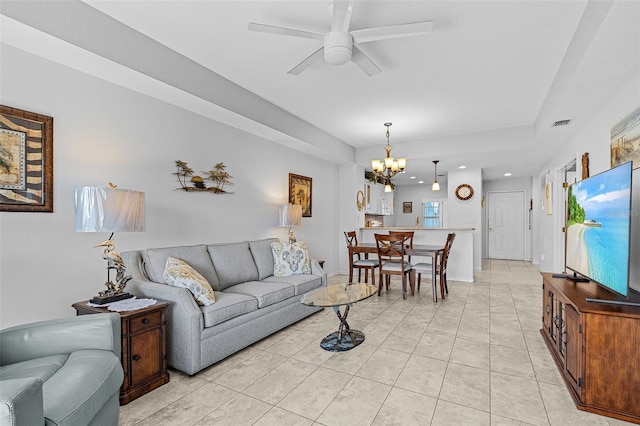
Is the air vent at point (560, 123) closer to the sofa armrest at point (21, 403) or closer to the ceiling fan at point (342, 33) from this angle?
the ceiling fan at point (342, 33)

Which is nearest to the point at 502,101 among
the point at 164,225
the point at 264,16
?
the point at 264,16

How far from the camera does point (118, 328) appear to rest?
5.94 ft

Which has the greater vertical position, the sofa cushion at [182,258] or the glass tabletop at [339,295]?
the sofa cushion at [182,258]

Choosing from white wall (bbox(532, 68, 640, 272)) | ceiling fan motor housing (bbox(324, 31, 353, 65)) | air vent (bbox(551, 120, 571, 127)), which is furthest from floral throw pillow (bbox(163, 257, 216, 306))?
air vent (bbox(551, 120, 571, 127))

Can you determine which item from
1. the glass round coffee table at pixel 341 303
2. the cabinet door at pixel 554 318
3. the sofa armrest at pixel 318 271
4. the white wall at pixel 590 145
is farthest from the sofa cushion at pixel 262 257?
the white wall at pixel 590 145

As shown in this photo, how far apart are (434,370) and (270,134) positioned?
3.32 metres

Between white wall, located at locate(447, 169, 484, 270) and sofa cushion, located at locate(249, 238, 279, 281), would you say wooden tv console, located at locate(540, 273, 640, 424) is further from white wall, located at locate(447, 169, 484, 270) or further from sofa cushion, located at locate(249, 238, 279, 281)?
white wall, located at locate(447, 169, 484, 270)

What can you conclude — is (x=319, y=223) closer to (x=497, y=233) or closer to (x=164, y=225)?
(x=164, y=225)

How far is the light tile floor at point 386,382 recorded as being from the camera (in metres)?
1.82

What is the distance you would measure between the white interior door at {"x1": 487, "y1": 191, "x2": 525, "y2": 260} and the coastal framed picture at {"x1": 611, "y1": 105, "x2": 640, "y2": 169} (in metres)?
6.46

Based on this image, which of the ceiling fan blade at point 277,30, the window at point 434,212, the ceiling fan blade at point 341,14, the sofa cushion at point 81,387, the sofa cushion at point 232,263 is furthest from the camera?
the window at point 434,212

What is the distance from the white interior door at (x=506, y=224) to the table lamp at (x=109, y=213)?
353 inches

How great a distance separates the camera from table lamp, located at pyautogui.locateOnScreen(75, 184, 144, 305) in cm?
207

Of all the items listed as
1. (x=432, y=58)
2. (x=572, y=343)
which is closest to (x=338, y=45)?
(x=432, y=58)
